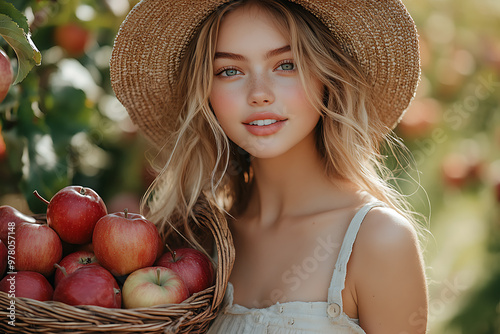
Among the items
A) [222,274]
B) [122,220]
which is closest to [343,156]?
[222,274]

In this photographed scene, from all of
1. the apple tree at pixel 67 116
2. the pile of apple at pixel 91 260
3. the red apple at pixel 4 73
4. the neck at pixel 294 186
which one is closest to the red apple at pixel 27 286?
the pile of apple at pixel 91 260

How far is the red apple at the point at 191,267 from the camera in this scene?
4.94 feet

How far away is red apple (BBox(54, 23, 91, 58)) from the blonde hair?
0.44 meters

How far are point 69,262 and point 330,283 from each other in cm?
70

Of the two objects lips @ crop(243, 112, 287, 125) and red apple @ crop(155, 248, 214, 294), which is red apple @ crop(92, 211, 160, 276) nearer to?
red apple @ crop(155, 248, 214, 294)

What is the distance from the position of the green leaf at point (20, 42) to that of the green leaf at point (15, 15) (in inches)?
1.5

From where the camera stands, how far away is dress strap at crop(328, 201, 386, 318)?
1.56 metres

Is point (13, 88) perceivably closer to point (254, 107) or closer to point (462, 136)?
point (254, 107)

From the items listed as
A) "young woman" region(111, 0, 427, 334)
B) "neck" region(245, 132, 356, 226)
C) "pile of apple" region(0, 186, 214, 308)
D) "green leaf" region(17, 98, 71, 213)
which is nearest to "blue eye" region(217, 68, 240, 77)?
"young woman" region(111, 0, 427, 334)

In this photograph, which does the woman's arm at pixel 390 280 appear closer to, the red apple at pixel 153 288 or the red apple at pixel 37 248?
the red apple at pixel 153 288

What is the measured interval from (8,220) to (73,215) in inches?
6.3

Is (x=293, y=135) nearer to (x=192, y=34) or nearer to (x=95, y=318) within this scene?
(x=192, y=34)

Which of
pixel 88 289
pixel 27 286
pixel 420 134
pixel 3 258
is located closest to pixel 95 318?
pixel 88 289

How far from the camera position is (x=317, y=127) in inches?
77.9
